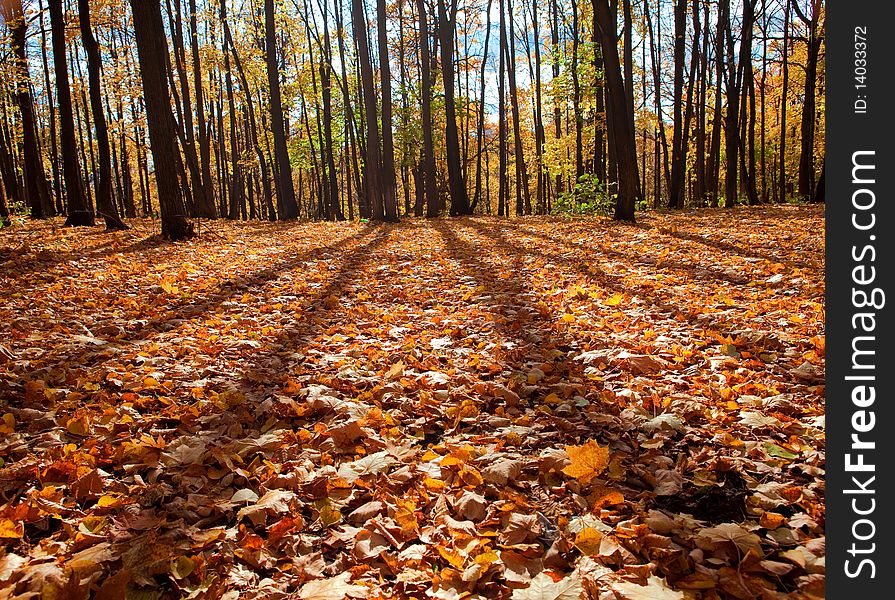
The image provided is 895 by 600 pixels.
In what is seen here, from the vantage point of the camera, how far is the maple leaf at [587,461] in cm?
209

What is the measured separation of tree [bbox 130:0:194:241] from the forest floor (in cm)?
388

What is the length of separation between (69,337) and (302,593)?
3586mm

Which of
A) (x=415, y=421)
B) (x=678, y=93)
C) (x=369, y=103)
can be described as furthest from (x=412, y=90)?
(x=415, y=421)

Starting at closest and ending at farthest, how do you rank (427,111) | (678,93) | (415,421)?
(415,421)
(678,93)
(427,111)

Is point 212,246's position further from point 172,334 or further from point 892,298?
point 892,298

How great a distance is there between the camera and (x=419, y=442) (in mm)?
2490

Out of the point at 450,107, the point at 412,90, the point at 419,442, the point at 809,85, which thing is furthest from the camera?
the point at 412,90

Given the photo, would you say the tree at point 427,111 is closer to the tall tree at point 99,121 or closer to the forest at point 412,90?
the forest at point 412,90

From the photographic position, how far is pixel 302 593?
1.52 meters

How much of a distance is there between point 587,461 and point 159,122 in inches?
371

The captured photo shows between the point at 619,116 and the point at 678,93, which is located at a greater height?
the point at 678,93

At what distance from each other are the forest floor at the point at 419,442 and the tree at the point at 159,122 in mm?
3883

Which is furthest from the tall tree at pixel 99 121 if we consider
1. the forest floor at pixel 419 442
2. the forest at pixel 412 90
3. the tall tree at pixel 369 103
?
the tall tree at pixel 369 103

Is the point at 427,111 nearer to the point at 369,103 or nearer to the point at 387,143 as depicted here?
the point at 387,143
